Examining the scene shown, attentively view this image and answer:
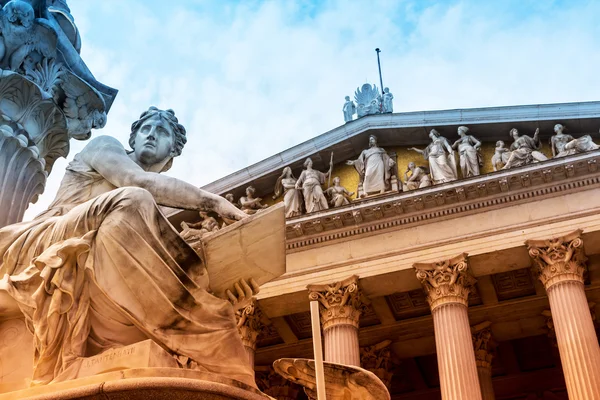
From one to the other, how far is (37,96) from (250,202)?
743 inches

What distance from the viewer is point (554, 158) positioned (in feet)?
66.8

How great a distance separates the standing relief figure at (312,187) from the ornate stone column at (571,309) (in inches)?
239

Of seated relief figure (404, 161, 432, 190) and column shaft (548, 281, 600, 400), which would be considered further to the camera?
seated relief figure (404, 161, 432, 190)

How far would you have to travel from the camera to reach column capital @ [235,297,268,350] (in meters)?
21.1

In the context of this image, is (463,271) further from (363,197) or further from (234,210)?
(234,210)

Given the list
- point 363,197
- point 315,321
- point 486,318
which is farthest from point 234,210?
point 486,318

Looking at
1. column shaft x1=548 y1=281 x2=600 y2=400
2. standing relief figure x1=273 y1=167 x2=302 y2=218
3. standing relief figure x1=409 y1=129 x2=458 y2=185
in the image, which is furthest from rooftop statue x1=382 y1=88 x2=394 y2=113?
column shaft x1=548 y1=281 x2=600 y2=400

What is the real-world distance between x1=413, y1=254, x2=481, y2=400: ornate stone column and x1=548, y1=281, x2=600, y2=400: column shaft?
6.75 feet

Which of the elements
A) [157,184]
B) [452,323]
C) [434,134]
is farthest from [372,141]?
[157,184]

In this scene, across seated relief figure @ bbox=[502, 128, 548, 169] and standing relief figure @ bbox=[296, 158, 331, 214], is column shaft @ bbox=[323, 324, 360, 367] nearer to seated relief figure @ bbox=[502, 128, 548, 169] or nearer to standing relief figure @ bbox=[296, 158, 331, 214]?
standing relief figure @ bbox=[296, 158, 331, 214]

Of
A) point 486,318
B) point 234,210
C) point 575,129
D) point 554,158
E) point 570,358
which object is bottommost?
point 234,210

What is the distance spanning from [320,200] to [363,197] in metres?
1.26

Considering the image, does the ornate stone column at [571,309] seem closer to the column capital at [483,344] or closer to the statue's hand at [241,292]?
the column capital at [483,344]

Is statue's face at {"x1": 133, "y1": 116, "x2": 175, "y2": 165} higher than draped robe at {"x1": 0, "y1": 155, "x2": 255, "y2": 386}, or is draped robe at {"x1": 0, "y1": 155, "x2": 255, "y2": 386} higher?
statue's face at {"x1": 133, "y1": 116, "x2": 175, "y2": 165}
